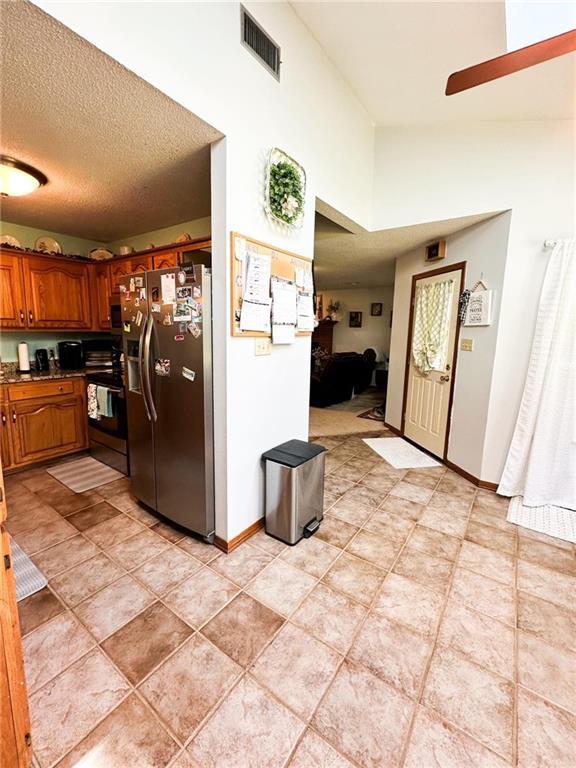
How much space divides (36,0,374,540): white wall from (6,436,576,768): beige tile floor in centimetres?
55

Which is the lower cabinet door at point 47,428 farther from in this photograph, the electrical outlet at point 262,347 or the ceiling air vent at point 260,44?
the ceiling air vent at point 260,44

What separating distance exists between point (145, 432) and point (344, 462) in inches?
81.8

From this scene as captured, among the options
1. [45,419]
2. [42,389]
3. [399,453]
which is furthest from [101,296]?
[399,453]

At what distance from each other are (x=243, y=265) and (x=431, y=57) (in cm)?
198

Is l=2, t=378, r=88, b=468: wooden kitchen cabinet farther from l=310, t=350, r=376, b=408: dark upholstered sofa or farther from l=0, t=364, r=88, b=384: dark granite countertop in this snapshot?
l=310, t=350, r=376, b=408: dark upholstered sofa

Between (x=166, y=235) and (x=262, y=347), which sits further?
(x=166, y=235)

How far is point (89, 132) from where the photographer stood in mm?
1750

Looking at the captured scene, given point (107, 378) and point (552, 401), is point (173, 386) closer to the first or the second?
point (107, 378)

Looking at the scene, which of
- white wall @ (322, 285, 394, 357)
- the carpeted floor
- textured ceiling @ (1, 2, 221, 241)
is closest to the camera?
textured ceiling @ (1, 2, 221, 241)

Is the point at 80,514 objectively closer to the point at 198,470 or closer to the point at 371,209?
the point at 198,470

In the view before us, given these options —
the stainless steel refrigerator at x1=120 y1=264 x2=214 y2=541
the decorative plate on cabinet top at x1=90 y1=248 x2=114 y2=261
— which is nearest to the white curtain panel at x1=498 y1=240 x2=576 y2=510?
the stainless steel refrigerator at x1=120 y1=264 x2=214 y2=541

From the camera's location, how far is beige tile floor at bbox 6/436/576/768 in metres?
1.10

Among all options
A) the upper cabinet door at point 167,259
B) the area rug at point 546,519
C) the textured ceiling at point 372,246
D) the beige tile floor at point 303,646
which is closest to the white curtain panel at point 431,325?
the textured ceiling at point 372,246

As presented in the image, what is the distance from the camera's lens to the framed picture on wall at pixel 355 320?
8125 mm
